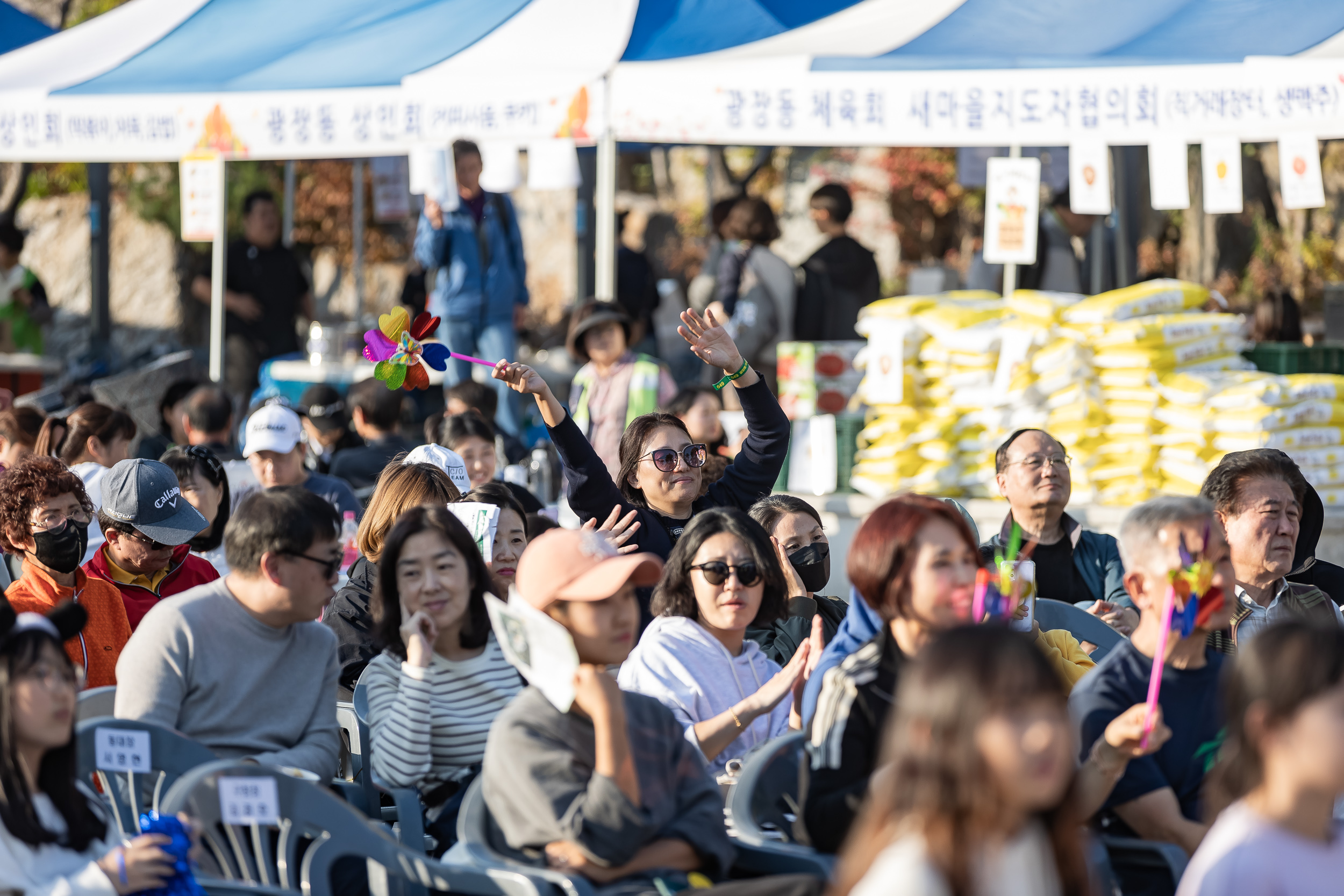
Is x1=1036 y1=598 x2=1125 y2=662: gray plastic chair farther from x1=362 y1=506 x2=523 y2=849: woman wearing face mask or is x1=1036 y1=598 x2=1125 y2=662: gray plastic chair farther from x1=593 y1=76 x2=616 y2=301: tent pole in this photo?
x1=593 y1=76 x2=616 y2=301: tent pole

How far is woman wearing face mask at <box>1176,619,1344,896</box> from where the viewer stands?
216 centimetres

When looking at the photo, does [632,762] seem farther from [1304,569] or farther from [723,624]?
[1304,569]

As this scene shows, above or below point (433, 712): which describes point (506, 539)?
above

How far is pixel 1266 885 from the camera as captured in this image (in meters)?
2.15

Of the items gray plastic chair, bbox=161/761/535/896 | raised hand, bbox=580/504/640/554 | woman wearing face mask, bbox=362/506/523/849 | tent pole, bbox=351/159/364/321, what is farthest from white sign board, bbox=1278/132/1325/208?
tent pole, bbox=351/159/364/321

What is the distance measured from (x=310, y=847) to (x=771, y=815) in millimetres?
907

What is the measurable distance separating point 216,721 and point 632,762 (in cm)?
107

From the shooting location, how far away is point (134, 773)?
10.00 ft

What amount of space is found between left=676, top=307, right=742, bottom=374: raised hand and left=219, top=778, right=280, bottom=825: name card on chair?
2360 mm

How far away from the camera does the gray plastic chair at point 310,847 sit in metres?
2.72

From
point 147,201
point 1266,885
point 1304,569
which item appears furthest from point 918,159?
point 1266,885

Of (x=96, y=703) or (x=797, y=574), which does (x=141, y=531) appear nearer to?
(x=96, y=703)

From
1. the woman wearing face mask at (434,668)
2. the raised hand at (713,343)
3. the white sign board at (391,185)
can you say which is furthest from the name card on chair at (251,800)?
the white sign board at (391,185)

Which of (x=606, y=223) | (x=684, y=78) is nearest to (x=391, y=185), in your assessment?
(x=606, y=223)
